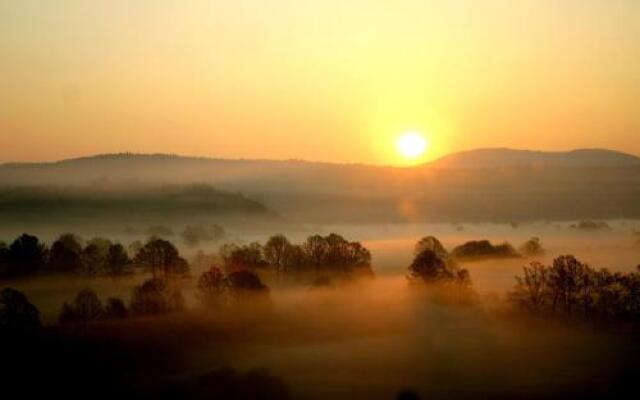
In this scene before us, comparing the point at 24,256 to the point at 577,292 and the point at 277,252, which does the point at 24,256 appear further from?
the point at 577,292

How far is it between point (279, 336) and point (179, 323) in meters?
5.45

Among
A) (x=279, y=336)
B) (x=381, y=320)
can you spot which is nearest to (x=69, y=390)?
(x=279, y=336)

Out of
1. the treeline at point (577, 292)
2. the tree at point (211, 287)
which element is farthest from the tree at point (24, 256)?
the treeline at point (577, 292)

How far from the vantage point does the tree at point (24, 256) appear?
128ft

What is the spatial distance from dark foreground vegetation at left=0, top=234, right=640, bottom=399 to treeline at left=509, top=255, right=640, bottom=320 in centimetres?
8

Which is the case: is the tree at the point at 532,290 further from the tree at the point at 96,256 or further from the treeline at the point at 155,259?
the tree at the point at 96,256

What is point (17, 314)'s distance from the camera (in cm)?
3347

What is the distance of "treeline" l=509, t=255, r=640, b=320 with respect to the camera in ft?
116

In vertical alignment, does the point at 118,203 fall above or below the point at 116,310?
above

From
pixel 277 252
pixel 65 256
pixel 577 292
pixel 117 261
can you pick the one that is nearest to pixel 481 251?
pixel 577 292

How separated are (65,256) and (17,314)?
7.46m

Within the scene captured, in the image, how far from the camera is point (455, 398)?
1220 inches

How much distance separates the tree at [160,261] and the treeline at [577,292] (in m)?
20.2

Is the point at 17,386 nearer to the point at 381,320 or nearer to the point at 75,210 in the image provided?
the point at 381,320
